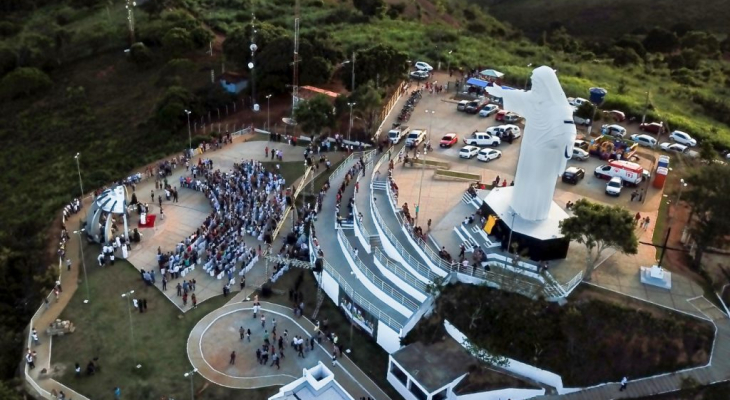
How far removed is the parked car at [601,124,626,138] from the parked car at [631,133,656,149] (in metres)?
0.99

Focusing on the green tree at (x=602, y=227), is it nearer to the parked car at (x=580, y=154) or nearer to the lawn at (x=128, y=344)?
the parked car at (x=580, y=154)

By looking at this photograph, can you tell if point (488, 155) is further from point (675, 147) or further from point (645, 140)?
point (675, 147)

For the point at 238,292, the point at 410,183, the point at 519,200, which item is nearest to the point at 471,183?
the point at 410,183

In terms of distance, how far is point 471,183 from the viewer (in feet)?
149

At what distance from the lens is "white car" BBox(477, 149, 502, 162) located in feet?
164

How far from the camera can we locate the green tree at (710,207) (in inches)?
1346

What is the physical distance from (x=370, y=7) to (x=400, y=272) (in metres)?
59.8

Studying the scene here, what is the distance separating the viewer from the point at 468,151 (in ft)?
166

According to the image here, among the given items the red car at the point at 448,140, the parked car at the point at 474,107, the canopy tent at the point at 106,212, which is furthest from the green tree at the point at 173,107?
the parked car at the point at 474,107

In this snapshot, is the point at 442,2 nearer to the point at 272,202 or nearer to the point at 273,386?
the point at 272,202

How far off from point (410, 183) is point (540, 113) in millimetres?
12573

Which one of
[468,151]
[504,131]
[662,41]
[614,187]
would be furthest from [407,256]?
[662,41]

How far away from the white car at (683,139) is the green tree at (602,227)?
80.3 feet

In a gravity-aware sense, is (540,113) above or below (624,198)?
above
